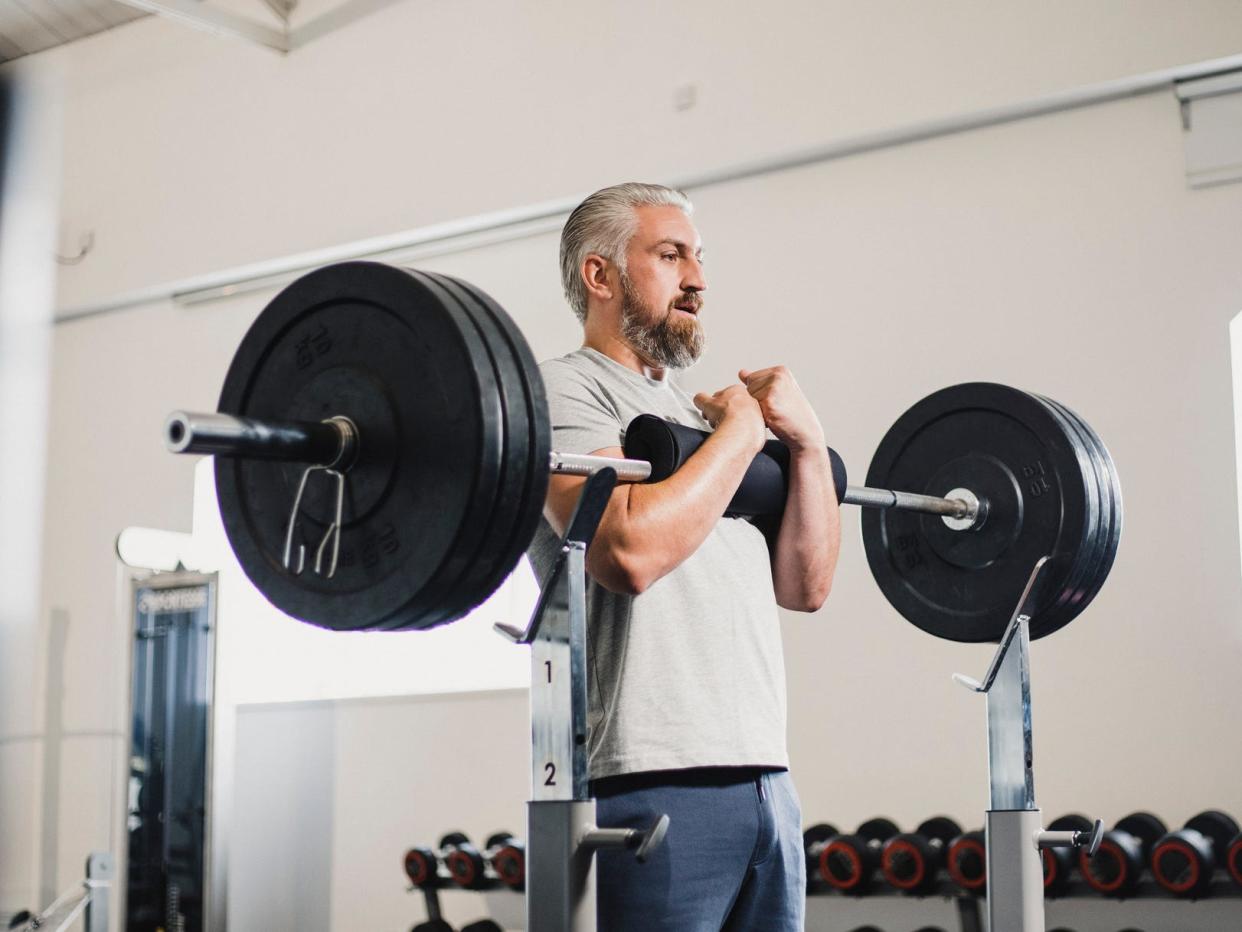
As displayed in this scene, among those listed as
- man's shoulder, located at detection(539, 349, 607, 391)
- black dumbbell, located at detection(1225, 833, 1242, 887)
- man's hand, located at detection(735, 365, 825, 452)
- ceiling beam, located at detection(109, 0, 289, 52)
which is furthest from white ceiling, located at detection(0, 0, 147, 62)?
black dumbbell, located at detection(1225, 833, 1242, 887)

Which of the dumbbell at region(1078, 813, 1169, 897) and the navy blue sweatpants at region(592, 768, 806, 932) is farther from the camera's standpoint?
the dumbbell at region(1078, 813, 1169, 897)

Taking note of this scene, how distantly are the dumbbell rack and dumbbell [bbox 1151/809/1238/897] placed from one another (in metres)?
2.44

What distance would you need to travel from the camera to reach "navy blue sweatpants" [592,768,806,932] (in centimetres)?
154

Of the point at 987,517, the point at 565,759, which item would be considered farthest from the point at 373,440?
the point at 987,517

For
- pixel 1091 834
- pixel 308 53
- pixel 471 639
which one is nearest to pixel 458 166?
pixel 308 53

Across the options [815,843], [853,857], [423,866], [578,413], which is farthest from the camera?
[423,866]

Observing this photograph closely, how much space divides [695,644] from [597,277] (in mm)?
577

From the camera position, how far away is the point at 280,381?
1.41 meters

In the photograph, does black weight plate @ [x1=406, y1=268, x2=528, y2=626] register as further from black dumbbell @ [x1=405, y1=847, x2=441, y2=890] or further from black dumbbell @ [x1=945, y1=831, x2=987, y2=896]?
black dumbbell @ [x1=405, y1=847, x2=441, y2=890]

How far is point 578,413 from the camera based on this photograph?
170 centimetres

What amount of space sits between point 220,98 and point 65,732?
2.67 metres

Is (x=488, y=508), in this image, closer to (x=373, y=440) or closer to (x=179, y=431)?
(x=373, y=440)

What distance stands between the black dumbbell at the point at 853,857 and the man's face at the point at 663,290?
89.9 inches

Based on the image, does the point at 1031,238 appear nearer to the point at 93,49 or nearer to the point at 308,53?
the point at 308,53
